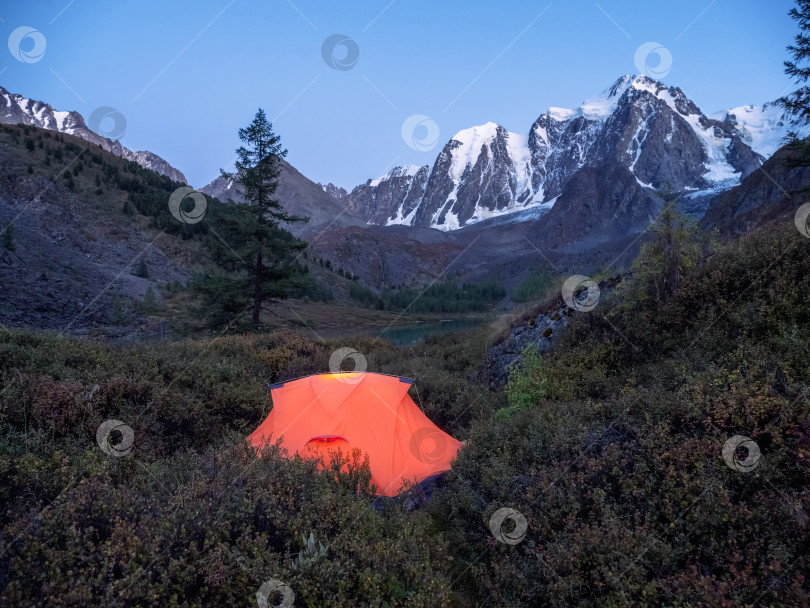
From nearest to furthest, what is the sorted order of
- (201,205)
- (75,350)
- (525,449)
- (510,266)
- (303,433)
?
(525,449), (303,433), (75,350), (201,205), (510,266)

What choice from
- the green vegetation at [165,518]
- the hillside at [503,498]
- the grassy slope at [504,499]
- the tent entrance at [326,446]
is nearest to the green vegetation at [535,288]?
the hillside at [503,498]

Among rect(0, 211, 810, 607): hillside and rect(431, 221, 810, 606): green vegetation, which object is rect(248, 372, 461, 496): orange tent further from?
rect(431, 221, 810, 606): green vegetation

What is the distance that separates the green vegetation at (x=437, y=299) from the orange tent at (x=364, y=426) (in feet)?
278

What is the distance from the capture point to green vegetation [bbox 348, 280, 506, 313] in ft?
318

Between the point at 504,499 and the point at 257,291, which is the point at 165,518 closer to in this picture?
the point at 504,499

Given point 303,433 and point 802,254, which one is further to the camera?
point 303,433

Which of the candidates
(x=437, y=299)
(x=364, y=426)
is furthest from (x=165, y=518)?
(x=437, y=299)

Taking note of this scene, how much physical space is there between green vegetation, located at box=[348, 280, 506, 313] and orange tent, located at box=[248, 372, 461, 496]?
84.6 metres

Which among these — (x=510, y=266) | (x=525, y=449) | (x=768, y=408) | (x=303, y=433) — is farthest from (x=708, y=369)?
(x=510, y=266)

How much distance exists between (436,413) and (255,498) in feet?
21.7

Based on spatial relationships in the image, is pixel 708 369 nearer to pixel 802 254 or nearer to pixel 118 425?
pixel 802 254

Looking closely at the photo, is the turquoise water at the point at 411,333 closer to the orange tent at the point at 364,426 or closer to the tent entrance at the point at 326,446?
the orange tent at the point at 364,426

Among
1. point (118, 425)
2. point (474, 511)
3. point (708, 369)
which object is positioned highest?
point (118, 425)

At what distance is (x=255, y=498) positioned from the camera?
423cm
